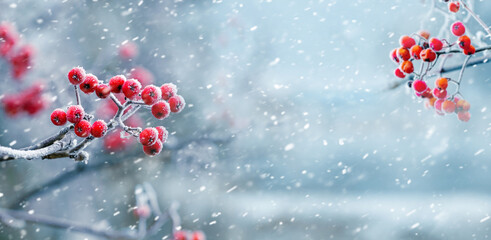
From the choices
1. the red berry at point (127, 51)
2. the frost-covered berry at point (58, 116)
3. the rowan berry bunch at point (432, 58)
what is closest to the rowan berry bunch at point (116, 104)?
the frost-covered berry at point (58, 116)

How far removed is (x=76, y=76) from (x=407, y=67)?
0.85 m

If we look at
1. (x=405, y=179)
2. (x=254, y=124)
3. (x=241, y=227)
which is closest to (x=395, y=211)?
(x=405, y=179)

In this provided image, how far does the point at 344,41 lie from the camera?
12.1 feet

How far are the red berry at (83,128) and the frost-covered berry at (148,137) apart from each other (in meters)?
0.09

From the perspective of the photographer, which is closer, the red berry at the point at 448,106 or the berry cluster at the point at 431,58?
the berry cluster at the point at 431,58

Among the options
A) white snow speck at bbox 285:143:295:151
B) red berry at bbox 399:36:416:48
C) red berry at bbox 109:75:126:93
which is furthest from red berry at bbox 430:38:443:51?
white snow speck at bbox 285:143:295:151

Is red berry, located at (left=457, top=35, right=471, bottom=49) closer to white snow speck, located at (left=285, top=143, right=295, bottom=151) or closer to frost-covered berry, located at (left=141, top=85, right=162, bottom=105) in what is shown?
frost-covered berry, located at (left=141, top=85, right=162, bottom=105)

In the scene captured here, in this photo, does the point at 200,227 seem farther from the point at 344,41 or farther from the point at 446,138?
the point at 446,138

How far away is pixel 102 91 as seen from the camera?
2.07 ft

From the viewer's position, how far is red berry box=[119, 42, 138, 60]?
2.21m

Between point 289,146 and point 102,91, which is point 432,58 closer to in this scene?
point 102,91

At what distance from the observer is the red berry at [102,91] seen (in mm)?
627

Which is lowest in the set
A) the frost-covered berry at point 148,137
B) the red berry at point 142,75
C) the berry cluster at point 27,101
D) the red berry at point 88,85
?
the berry cluster at point 27,101

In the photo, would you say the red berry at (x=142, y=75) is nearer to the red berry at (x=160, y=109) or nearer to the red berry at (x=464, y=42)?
the red berry at (x=160, y=109)
